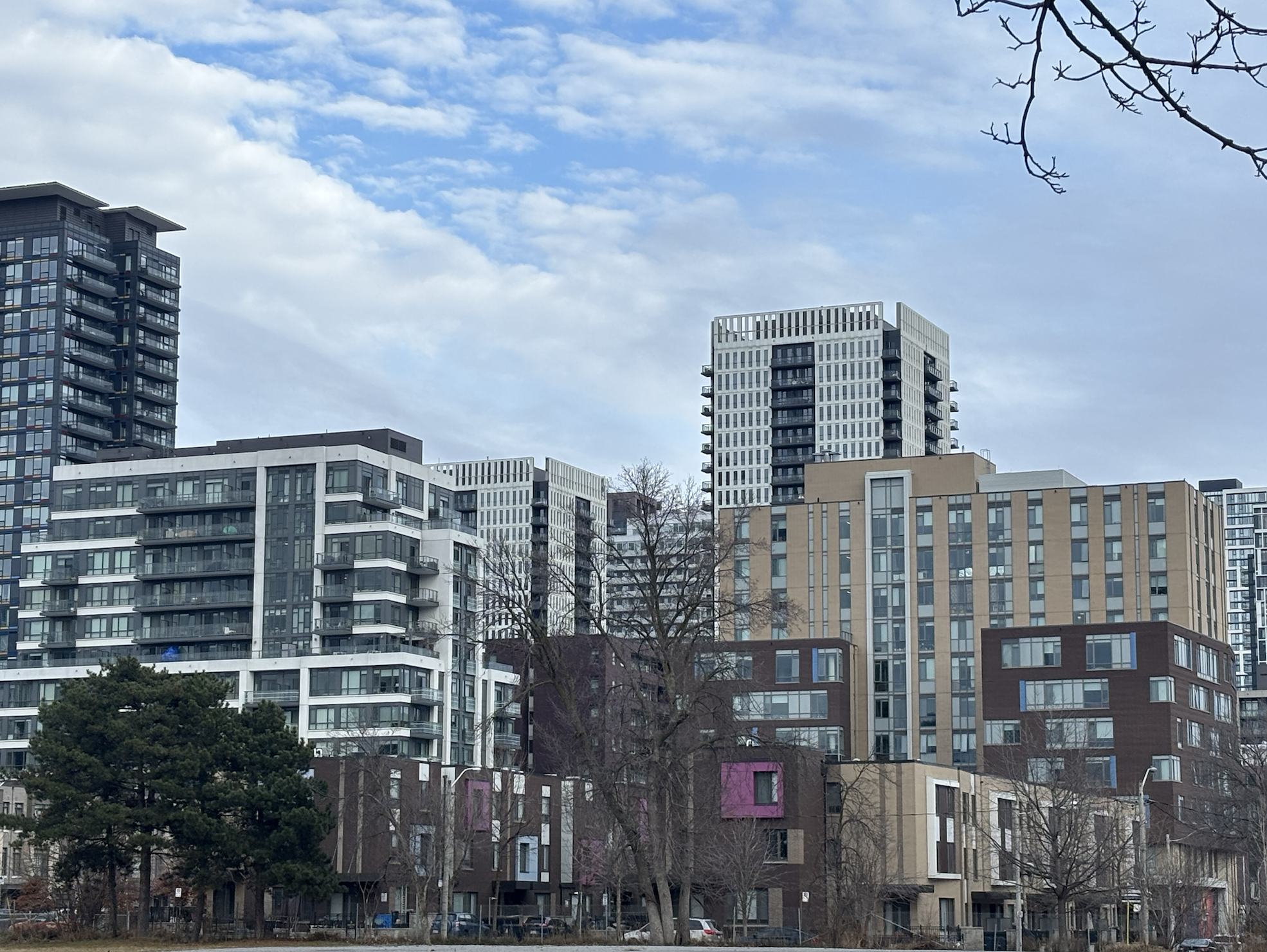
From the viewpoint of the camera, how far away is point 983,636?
136 meters

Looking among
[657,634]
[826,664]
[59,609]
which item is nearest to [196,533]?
[59,609]

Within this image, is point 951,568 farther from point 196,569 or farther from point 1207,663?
point 196,569

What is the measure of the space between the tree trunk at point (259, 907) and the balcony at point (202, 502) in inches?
2561

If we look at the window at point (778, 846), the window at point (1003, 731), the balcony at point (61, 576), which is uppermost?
the balcony at point (61, 576)

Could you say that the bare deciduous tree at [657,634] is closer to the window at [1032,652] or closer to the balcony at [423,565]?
the window at [1032,652]

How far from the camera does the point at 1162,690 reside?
127250 millimetres

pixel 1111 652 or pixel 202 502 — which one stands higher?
pixel 202 502

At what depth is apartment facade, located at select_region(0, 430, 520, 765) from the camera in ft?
459

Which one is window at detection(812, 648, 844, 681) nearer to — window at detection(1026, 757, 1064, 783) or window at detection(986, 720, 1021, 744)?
window at detection(986, 720, 1021, 744)

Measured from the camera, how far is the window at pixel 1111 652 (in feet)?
423

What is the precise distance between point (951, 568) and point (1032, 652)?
95.4 feet

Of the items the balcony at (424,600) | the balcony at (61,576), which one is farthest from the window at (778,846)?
the balcony at (61,576)

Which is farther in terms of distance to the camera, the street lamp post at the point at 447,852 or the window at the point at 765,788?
the window at the point at 765,788

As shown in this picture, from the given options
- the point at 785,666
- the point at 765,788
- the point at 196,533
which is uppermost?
the point at 196,533
